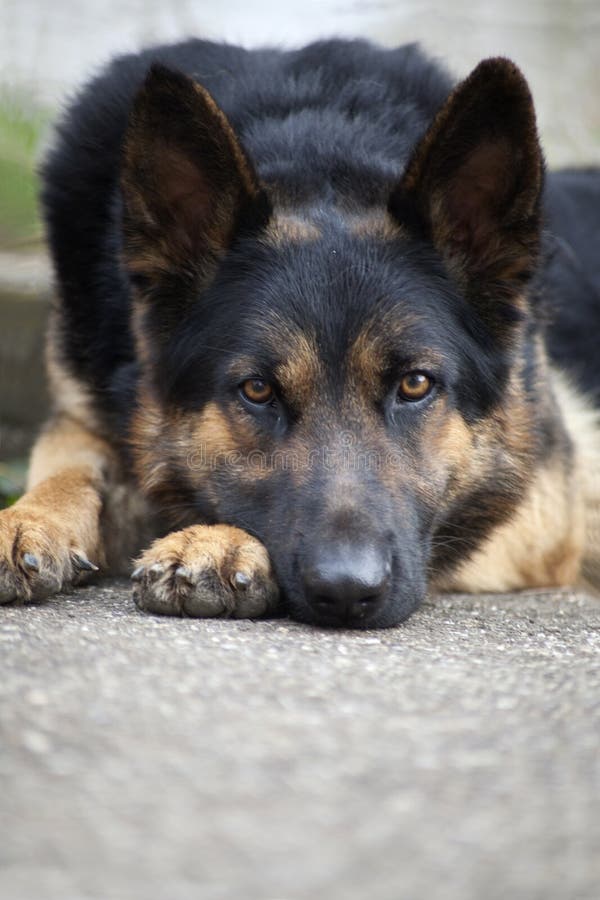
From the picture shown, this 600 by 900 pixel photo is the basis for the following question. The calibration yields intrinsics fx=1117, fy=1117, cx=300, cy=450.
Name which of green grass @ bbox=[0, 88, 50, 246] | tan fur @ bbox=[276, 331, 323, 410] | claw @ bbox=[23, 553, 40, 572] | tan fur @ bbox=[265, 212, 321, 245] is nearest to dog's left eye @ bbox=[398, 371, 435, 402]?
tan fur @ bbox=[276, 331, 323, 410]

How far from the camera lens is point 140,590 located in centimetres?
317

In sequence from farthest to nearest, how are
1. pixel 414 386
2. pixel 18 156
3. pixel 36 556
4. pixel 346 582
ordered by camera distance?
pixel 18 156 < pixel 414 386 < pixel 36 556 < pixel 346 582

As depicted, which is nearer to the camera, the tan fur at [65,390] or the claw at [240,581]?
the claw at [240,581]

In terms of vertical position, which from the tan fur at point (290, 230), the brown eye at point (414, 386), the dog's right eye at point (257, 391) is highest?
the tan fur at point (290, 230)

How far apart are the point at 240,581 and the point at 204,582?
4.0 inches

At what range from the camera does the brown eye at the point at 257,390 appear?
11.3ft

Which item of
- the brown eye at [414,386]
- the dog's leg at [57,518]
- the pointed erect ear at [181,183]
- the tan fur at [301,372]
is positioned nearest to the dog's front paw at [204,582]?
the dog's leg at [57,518]

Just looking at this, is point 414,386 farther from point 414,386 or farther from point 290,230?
point 290,230

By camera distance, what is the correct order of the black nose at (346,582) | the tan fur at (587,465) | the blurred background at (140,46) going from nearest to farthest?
the black nose at (346,582), the tan fur at (587,465), the blurred background at (140,46)

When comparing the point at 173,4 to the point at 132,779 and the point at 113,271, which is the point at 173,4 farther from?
the point at 132,779

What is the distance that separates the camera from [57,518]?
3.64 metres

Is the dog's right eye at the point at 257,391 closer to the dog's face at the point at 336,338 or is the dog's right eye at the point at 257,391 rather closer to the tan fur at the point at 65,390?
the dog's face at the point at 336,338

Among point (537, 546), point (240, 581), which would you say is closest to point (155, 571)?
point (240, 581)

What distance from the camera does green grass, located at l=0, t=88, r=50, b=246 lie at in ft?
18.1
